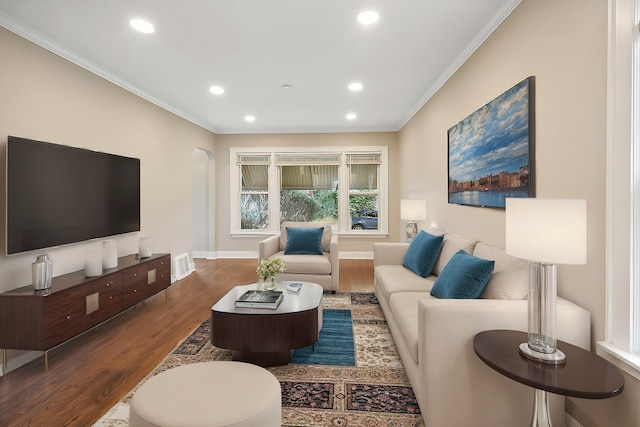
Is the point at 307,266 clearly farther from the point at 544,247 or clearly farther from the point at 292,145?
the point at 292,145

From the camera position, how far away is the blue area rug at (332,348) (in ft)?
8.41

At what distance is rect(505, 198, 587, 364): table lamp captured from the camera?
134 cm

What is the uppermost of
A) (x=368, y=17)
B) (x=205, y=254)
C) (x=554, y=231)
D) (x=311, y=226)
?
(x=368, y=17)

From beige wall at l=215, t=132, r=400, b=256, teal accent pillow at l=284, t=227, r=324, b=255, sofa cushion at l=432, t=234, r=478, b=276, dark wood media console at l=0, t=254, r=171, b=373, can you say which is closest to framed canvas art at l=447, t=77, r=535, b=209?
sofa cushion at l=432, t=234, r=478, b=276

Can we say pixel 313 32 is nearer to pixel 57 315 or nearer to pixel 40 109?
pixel 40 109

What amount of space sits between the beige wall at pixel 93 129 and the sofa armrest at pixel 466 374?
3088mm

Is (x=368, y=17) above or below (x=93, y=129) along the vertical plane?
above

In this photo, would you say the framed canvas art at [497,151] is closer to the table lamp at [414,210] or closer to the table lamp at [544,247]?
the table lamp at [544,247]

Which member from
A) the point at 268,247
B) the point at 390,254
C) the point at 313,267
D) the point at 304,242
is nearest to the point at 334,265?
the point at 313,267

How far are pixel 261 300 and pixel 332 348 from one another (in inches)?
29.2

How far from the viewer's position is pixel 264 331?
2395 millimetres

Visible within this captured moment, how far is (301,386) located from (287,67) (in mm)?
3044

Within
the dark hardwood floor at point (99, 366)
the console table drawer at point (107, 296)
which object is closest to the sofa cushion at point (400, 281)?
the dark hardwood floor at point (99, 366)

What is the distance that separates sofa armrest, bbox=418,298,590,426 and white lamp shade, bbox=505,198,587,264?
0.46 m
